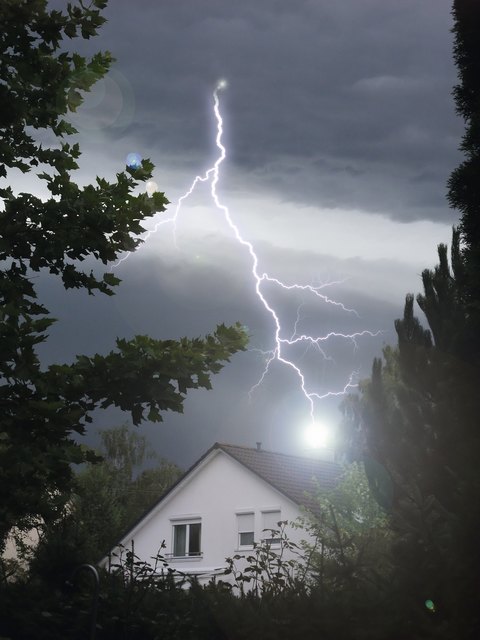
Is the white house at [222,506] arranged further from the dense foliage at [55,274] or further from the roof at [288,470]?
the dense foliage at [55,274]

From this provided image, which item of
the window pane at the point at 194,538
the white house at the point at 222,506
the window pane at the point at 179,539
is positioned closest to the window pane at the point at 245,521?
the white house at the point at 222,506

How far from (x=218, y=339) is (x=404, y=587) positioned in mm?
2998

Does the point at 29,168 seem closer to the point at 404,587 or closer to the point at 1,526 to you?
the point at 1,526

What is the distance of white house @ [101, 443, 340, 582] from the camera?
108ft

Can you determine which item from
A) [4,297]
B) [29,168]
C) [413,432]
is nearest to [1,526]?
[4,297]

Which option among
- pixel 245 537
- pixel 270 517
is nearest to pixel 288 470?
pixel 270 517

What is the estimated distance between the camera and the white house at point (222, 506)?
33.0 m

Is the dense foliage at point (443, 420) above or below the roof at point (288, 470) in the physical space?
below

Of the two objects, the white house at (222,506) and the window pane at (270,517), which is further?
the white house at (222,506)

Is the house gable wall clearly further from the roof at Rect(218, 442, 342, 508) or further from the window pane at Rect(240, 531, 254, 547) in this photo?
the roof at Rect(218, 442, 342, 508)

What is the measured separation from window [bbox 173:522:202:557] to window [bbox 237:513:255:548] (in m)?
1.90

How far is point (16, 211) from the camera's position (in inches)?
332

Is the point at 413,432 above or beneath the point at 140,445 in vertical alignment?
beneath

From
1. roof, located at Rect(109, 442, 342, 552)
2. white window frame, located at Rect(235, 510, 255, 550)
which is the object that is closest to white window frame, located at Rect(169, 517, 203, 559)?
roof, located at Rect(109, 442, 342, 552)
